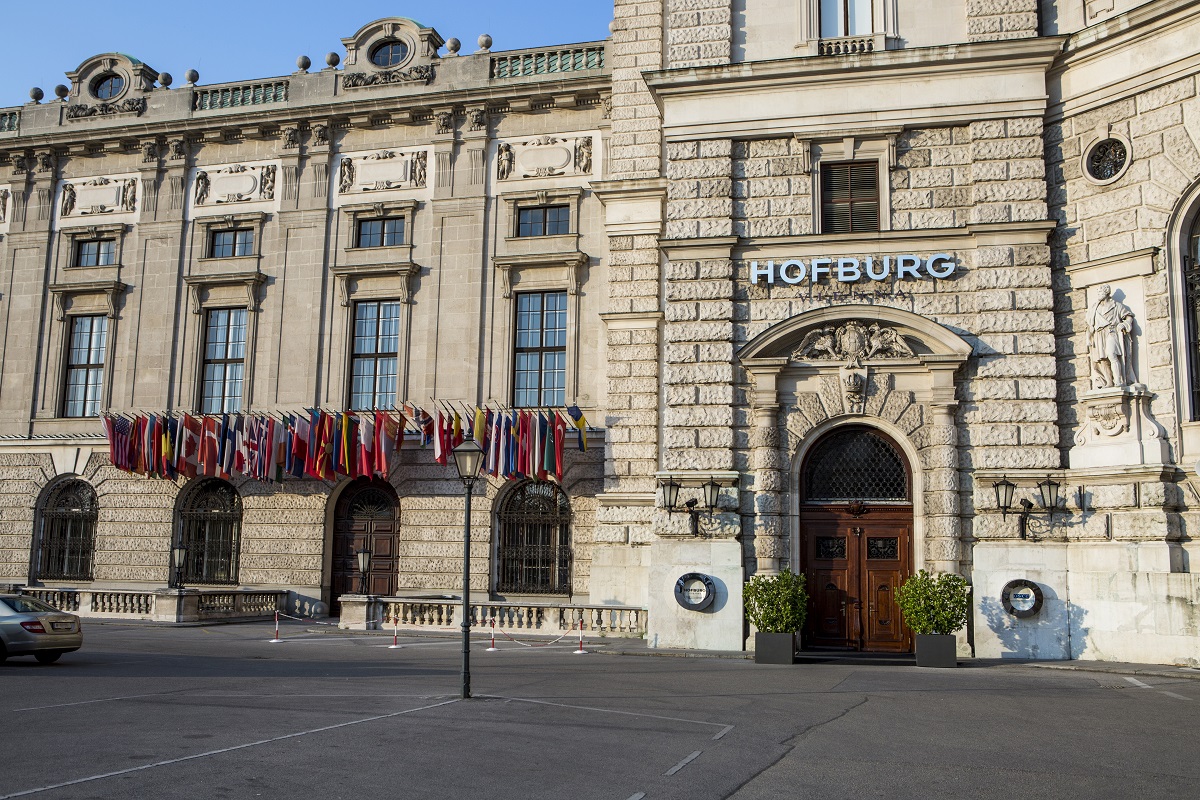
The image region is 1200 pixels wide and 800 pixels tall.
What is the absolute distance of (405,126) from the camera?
3259 centimetres

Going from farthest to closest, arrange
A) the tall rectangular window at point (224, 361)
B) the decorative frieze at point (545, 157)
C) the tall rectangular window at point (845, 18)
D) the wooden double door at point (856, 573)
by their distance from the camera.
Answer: the tall rectangular window at point (224, 361)
the decorative frieze at point (545, 157)
the tall rectangular window at point (845, 18)
the wooden double door at point (856, 573)

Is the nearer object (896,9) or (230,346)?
(896,9)

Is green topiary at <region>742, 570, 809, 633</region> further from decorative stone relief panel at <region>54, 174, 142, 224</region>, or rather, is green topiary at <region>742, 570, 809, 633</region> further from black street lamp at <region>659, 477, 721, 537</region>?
decorative stone relief panel at <region>54, 174, 142, 224</region>

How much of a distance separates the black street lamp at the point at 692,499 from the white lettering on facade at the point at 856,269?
4.68m

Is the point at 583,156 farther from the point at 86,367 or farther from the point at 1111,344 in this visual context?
the point at 86,367

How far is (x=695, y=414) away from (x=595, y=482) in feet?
22.0

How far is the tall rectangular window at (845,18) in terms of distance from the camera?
946 inches

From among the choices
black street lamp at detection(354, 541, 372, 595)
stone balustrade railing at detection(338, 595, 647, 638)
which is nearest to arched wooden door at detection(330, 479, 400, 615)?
black street lamp at detection(354, 541, 372, 595)

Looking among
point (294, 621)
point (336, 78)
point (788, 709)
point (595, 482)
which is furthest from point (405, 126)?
point (788, 709)

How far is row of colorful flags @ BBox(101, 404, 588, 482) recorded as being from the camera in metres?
28.5

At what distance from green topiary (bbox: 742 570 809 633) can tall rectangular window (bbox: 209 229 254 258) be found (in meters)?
20.9

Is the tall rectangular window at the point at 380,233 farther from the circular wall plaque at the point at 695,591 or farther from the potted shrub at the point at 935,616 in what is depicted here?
the potted shrub at the point at 935,616

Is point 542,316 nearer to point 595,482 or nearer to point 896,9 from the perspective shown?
point 595,482

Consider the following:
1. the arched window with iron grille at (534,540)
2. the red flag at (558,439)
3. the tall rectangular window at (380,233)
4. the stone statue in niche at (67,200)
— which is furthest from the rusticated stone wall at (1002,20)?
the stone statue in niche at (67,200)
